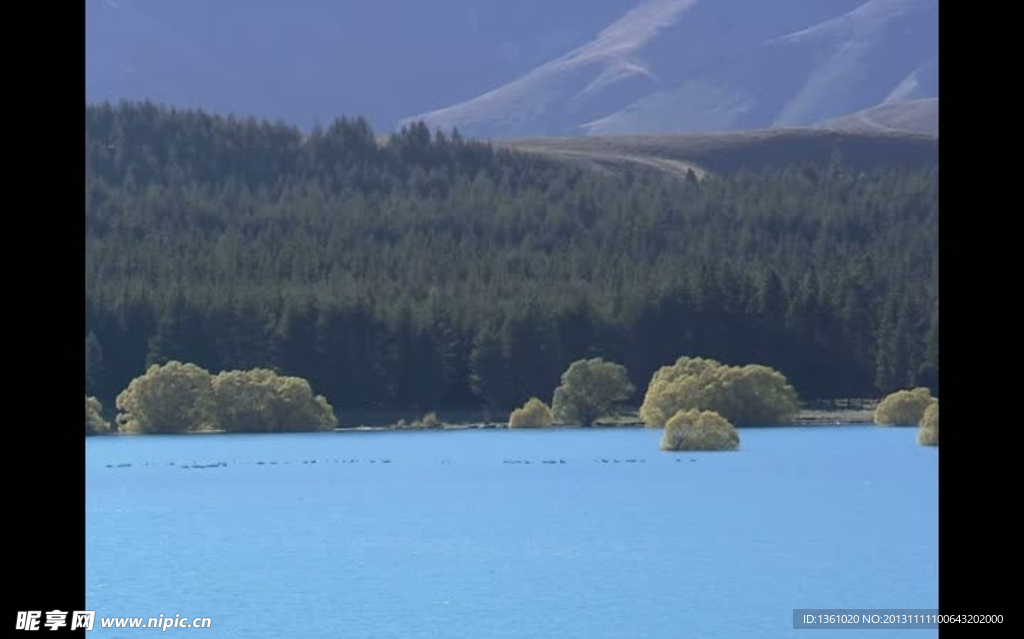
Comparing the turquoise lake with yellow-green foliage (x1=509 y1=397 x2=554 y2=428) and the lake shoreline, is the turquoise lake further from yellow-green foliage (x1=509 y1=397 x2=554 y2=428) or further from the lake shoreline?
the lake shoreline

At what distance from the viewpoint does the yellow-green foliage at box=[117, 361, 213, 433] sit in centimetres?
11981

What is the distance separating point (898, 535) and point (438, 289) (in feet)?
302

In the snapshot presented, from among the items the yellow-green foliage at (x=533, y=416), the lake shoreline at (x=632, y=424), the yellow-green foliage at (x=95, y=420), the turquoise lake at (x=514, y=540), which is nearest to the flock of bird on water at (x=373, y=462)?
the turquoise lake at (x=514, y=540)

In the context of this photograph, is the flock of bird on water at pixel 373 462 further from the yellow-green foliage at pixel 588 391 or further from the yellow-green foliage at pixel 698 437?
the yellow-green foliage at pixel 588 391

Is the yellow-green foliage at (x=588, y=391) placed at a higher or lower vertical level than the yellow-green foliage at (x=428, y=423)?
higher

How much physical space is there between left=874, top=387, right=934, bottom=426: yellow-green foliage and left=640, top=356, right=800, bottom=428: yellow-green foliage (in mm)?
4795

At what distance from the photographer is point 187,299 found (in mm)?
136250

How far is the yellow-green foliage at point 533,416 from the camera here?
12175 centimetres

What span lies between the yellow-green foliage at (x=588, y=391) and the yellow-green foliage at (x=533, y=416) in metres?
1.66

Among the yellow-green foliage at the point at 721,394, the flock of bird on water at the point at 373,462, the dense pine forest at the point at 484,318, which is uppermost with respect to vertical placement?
the dense pine forest at the point at 484,318
